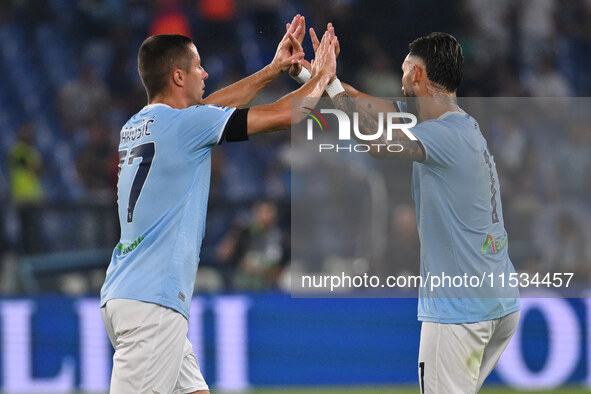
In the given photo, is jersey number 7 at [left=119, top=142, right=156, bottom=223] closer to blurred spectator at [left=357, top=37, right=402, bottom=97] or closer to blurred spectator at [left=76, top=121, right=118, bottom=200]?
blurred spectator at [left=76, top=121, right=118, bottom=200]

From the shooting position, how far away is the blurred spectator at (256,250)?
907 centimetres

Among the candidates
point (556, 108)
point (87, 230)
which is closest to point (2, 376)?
point (87, 230)

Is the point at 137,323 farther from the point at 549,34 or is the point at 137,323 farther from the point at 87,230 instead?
the point at 549,34

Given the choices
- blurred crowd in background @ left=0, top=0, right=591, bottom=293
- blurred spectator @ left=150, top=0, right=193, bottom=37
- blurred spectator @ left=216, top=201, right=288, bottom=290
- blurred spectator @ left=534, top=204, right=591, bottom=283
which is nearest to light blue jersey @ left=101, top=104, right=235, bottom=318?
Answer: blurred crowd in background @ left=0, top=0, right=591, bottom=293

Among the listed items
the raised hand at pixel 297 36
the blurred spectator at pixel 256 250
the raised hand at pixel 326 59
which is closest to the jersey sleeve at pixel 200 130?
the raised hand at pixel 326 59

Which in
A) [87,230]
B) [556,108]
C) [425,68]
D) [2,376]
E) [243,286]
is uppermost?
[556,108]

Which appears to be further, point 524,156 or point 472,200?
point 524,156

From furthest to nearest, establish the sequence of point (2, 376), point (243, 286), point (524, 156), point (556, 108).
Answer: point (556, 108) → point (524, 156) → point (243, 286) → point (2, 376)

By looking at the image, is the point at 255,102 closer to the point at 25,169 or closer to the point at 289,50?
the point at 25,169

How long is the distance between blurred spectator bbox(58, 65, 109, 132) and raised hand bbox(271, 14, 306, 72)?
24.9ft

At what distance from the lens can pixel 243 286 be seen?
9031 millimetres

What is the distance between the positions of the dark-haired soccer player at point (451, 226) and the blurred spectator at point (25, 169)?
7.43m

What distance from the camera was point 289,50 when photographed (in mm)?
4895

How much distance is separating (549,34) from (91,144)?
20.5ft
